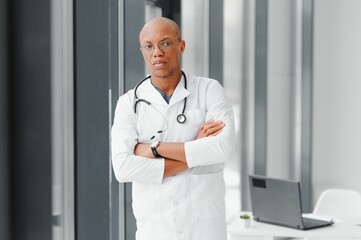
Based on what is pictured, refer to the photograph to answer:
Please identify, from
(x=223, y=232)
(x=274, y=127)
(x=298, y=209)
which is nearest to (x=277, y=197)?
(x=298, y=209)

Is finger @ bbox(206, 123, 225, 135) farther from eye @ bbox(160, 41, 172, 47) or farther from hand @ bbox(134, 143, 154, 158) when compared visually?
eye @ bbox(160, 41, 172, 47)

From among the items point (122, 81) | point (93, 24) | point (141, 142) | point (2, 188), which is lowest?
point (2, 188)

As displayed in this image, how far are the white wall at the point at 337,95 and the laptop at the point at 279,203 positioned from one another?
2117 millimetres

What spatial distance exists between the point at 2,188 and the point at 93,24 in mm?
838

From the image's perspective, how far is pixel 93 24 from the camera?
2.63 metres

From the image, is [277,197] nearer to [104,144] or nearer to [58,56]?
[104,144]

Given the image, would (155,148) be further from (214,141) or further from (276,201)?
(276,201)

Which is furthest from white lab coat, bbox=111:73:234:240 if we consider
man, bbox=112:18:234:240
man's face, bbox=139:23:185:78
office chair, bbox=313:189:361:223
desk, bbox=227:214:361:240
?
office chair, bbox=313:189:361:223

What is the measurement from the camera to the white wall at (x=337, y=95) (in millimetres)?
5289

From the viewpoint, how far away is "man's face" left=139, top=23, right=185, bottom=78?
2.13m

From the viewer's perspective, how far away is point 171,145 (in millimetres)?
2158

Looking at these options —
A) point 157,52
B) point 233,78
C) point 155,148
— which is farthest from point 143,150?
point 233,78

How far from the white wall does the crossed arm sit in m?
3.40

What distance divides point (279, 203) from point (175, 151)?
1359 mm
